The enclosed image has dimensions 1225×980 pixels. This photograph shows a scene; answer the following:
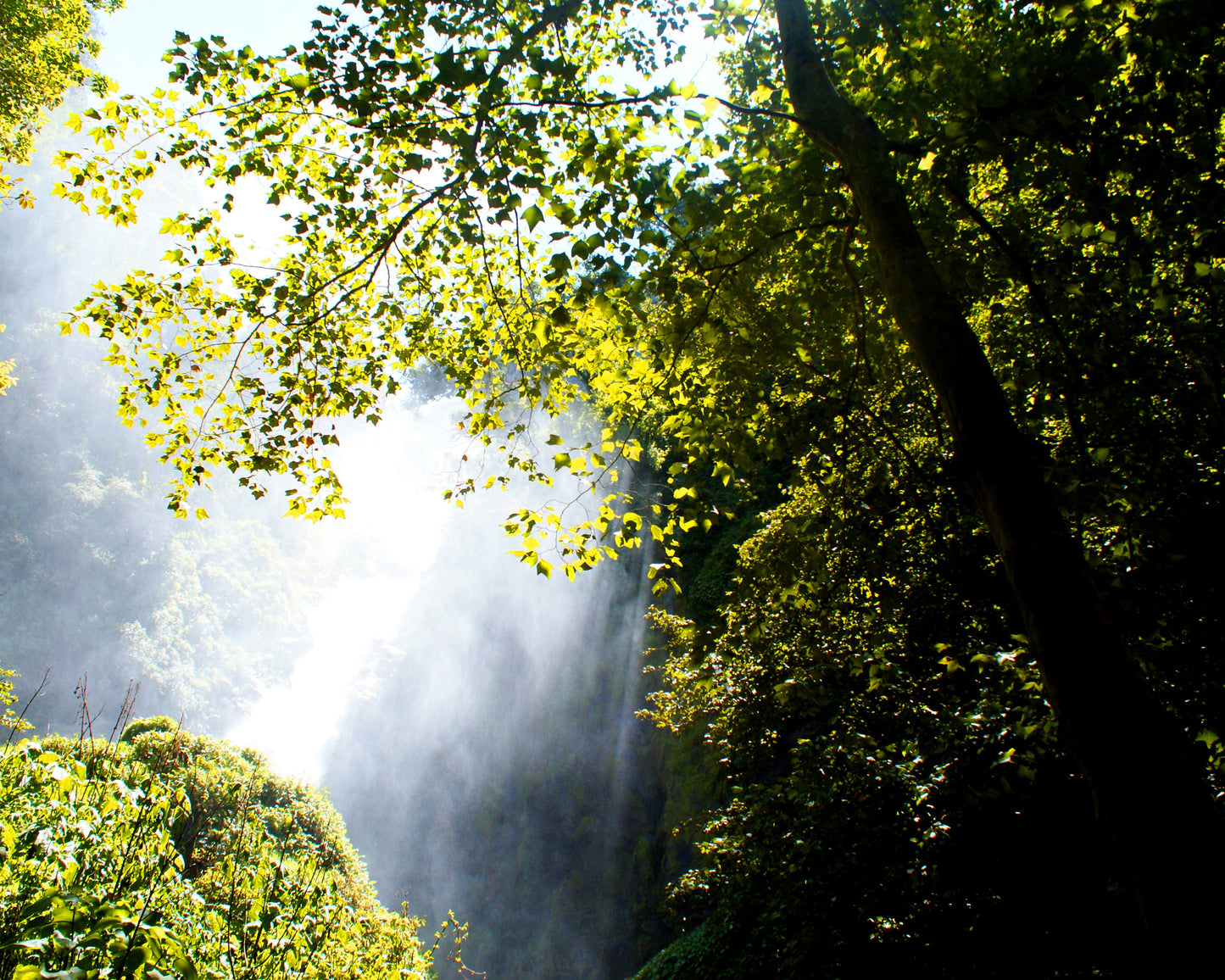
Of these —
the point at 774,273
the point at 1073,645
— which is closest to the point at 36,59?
the point at 774,273

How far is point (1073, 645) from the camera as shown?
5.03 ft

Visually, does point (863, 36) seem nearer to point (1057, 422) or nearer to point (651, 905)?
point (1057, 422)

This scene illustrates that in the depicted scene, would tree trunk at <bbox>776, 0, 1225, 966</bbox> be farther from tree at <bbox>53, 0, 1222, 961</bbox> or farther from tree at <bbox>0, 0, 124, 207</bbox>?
tree at <bbox>0, 0, 124, 207</bbox>

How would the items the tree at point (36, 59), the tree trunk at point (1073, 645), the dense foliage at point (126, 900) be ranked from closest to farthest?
the tree trunk at point (1073, 645), the dense foliage at point (126, 900), the tree at point (36, 59)

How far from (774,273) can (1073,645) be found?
3.43 meters

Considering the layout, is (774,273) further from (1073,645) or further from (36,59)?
(36,59)

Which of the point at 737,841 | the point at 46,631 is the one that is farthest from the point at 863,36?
the point at 46,631

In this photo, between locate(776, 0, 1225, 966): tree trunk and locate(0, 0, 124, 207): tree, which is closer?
locate(776, 0, 1225, 966): tree trunk

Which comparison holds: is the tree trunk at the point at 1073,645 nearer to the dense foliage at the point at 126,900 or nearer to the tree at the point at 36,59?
the dense foliage at the point at 126,900

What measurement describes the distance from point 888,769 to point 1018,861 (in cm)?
121

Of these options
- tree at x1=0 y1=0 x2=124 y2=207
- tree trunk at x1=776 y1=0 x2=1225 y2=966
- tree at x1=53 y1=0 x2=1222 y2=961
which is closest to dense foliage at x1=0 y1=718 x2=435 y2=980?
tree at x1=53 y1=0 x2=1222 y2=961

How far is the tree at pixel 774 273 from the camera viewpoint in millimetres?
1720

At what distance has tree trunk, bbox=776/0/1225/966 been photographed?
131 centimetres

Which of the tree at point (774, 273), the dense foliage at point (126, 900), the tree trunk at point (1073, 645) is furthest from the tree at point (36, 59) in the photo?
the tree trunk at point (1073, 645)
